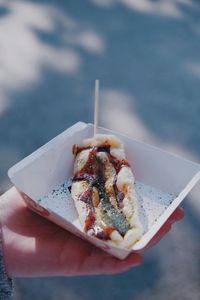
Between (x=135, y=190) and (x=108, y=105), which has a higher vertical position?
(x=135, y=190)

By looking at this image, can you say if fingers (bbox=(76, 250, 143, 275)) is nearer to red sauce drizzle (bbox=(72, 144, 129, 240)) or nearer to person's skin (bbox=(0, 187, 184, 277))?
person's skin (bbox=(0, 187, 184, 277))

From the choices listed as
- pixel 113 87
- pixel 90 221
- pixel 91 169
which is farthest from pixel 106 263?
pixel 113 87

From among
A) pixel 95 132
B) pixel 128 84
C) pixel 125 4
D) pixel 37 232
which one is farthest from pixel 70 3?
pixel 37 232

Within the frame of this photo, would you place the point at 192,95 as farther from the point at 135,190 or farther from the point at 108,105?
the point at 135,190

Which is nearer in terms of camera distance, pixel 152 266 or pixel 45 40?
pixel 152 266

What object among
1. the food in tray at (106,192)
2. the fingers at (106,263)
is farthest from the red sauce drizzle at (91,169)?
the fingers at (106,263)

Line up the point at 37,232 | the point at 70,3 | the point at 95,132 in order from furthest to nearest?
1. the point at 70,3
2. the point at 95,132
3. the point at 37,232

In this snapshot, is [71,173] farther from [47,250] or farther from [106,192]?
[47,250]
